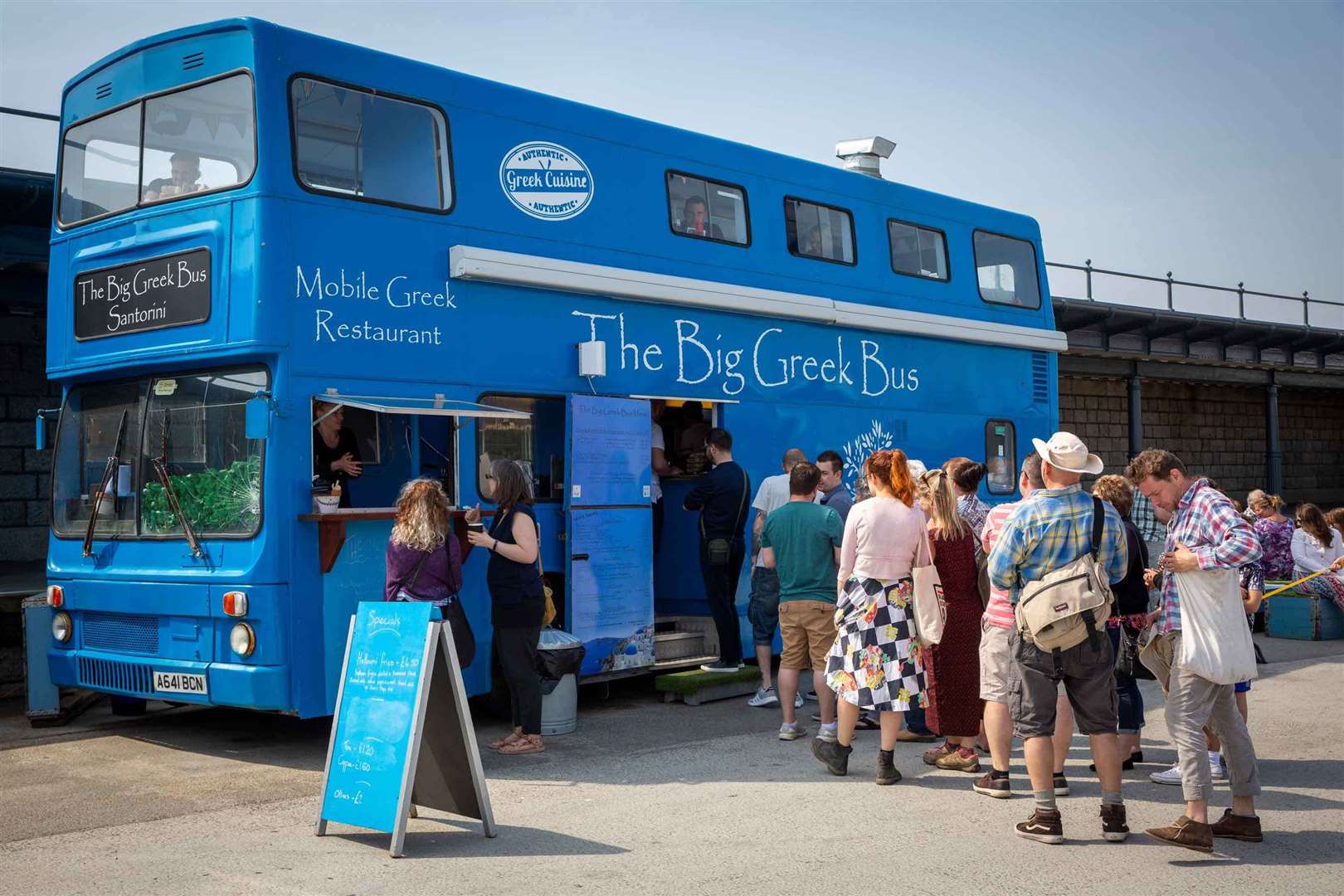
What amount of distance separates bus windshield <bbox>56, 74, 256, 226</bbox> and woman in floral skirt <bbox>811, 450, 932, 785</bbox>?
3942 mm

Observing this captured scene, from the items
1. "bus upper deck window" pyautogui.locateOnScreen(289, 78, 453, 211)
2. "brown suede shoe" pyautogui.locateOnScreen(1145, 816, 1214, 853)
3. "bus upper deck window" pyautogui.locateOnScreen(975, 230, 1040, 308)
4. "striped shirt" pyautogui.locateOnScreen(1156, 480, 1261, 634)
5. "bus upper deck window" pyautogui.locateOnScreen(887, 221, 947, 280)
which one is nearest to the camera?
"brown suede shoe" pyautogui.locateOnScreen(1145, 816, 1214, 853)

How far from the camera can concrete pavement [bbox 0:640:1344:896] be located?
5281 millimetres

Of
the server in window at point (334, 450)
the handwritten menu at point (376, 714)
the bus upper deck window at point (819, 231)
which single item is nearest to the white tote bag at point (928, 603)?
the handwritten menu at point (376, 714)

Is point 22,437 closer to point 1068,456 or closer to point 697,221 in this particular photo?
point 697,221

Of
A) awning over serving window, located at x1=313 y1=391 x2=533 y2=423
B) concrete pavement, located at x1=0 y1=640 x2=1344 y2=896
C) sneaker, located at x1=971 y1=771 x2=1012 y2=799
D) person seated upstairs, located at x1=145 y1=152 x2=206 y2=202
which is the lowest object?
concrete pavement, located at x1=0 y1=640 x2=1344 y2=896

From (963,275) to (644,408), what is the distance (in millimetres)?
4465

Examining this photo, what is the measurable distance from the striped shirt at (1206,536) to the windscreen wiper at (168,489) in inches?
204

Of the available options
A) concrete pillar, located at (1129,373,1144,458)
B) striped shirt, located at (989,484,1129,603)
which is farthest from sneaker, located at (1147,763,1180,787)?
concrete pillar, located at (1129,373,1144,458)

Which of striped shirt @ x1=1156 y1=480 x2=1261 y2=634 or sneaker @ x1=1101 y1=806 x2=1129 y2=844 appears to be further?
sneaker @ x1=1101 y1=806 x2=1129 y2=844

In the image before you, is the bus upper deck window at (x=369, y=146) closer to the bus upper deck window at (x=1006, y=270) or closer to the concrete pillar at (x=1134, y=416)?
the bus upper deck window at (x=1006, y=270)

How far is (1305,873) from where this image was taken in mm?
5320

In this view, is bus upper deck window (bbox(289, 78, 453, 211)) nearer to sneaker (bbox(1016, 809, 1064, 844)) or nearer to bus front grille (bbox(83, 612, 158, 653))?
bus front grille (bbox(83, 612, 158, 653))

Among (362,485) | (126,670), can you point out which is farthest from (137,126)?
(126,670)

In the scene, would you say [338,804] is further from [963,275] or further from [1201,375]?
[1201,375]
